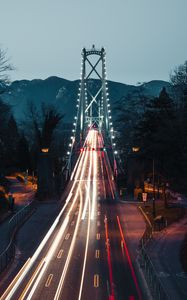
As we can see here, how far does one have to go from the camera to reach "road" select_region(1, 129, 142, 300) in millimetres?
25547

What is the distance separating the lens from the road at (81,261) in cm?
2555

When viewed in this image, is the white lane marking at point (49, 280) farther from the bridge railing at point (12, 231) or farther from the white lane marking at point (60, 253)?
the white lane marking at point (60, 253)

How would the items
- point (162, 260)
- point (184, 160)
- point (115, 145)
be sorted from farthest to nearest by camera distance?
Answer: 1. point (115, 145)
2. point (184, 160)
3. point (162, 260)

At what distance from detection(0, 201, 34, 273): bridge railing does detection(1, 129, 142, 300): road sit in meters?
1.12

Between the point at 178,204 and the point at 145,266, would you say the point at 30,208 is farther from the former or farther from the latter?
the point at 145,266

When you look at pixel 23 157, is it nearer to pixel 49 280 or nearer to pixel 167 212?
pixel 167 212

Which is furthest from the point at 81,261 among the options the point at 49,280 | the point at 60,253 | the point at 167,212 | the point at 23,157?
the point at 23,157

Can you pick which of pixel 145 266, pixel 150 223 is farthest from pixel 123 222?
pixel 145 266

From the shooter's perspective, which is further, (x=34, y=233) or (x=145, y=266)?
(x=34, y=233)

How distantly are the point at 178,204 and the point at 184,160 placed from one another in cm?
2153

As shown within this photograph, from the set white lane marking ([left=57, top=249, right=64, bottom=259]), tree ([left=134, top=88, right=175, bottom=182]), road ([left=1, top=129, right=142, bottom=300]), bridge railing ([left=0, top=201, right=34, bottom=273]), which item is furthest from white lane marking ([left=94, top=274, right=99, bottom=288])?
tree ([left=134, top=88, right=175, bottom=182])

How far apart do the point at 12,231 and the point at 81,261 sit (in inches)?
431

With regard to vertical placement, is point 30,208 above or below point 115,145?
below

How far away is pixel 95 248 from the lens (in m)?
37.5
